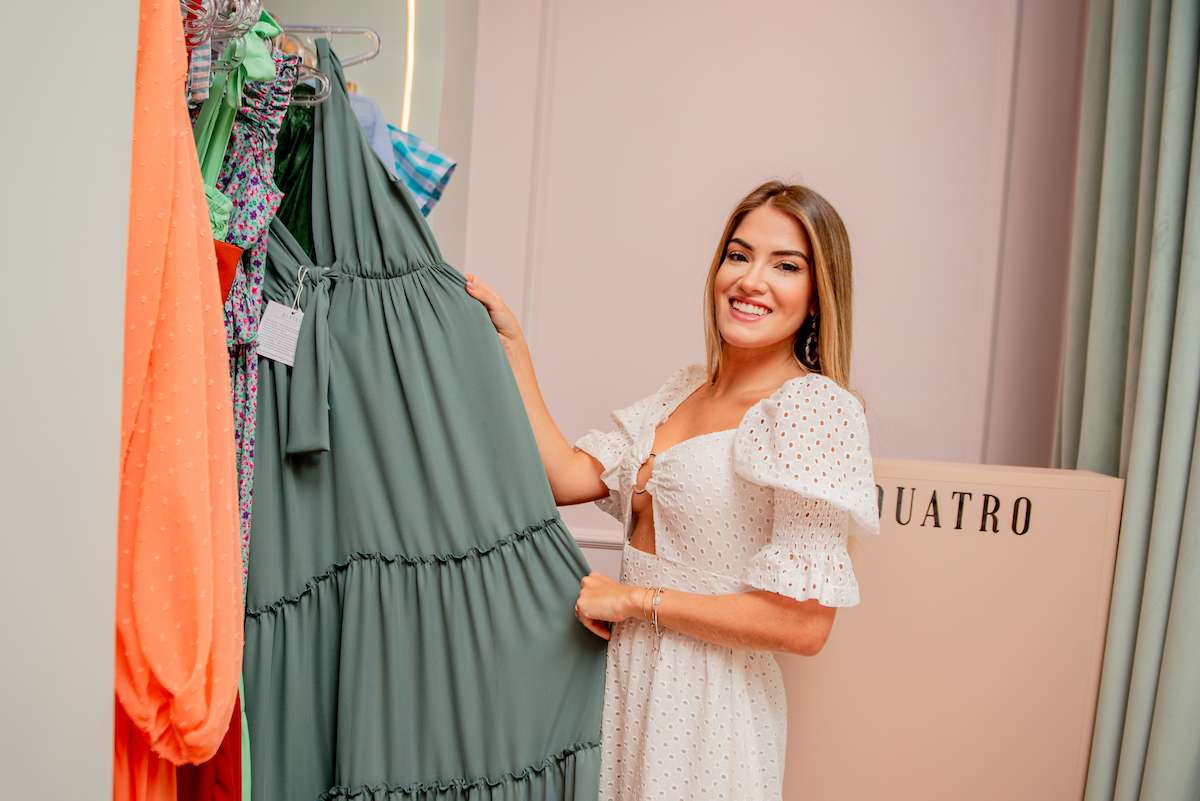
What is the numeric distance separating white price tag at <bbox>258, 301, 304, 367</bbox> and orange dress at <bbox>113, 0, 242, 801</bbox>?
29 cm

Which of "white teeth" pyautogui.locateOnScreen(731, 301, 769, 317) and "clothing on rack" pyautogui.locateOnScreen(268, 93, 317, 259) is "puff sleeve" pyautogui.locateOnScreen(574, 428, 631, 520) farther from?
"clothing on rack" pyautogui.locateOnScreen(268, 93, 317, 259)

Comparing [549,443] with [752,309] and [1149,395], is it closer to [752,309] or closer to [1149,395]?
[752,309]

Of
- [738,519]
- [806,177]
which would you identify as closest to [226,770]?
[738,519]

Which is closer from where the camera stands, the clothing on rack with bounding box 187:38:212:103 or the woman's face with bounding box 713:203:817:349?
the clothing on rack with bounding box 187:38:212:103

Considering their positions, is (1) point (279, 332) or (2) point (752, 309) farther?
(2) point (752, 309)

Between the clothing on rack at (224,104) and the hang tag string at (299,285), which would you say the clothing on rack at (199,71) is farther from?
the hang tag string at (299,285)

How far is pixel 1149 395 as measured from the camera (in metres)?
1.73

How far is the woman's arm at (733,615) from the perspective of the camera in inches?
50.9

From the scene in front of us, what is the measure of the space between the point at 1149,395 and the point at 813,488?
2.99 ft

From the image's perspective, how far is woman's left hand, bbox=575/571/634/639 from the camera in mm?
1300

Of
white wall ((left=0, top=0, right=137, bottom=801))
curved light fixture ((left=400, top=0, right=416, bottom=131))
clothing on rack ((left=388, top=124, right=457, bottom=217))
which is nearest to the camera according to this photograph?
white wall ((left=0, top=0, right=137, bottom=801))

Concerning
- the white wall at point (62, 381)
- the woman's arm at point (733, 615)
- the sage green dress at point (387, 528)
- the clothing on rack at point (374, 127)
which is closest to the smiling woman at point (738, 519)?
the woman's arm at point (733, 615)

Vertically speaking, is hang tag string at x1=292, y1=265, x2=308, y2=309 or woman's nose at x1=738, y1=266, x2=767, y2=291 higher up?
woman's nose at x1=738, y1=266, x2=767, y2=291

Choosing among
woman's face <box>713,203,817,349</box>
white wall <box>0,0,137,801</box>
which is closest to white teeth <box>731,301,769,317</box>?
woman's face <box>713,203,817,349</box>
